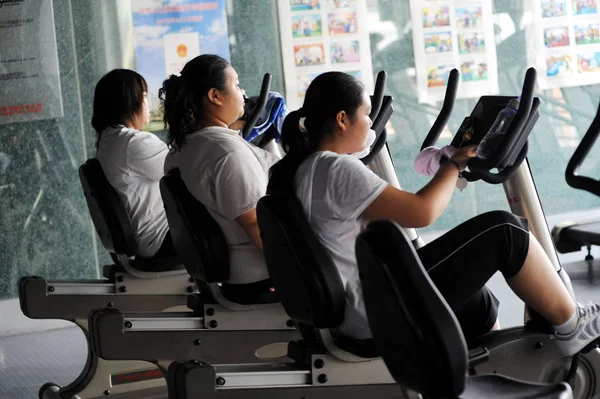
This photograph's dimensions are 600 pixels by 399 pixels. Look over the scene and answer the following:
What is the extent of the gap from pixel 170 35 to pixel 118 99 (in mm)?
1512

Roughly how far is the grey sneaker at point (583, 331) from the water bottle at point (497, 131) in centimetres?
47

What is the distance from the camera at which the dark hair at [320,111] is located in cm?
239

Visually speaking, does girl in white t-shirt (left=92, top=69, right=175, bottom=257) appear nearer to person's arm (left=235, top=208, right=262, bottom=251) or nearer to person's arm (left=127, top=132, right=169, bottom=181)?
person's arm (left=127, top=132, right=169, bottom=181)

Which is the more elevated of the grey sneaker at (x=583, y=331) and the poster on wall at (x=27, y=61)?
the poster on wall at (x=27, y=61)

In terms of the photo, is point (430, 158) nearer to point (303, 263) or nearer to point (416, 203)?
point (416, 203)

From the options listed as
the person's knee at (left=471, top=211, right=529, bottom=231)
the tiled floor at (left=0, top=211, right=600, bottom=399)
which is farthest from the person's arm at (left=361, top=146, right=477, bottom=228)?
the tiled floor at (left=0, top=211, right=600, bottom=399)

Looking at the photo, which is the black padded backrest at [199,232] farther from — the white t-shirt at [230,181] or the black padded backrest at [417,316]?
the black padded backrest at [417,316]

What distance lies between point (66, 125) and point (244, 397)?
2890 millimetres

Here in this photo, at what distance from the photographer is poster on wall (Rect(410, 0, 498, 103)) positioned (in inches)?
219

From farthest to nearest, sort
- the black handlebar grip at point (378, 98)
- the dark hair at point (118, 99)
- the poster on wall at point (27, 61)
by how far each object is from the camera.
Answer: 1. the poster on wall at point (27, 61)
2. the dark hair at point (118, 99)
3. the black handlebar grip at point (378, 98)

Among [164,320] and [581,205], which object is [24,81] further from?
[581,205]

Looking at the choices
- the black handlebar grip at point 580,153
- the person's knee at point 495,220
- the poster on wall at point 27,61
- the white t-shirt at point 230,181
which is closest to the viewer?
the person's knee at point 495,220

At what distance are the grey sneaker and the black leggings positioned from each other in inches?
10.6

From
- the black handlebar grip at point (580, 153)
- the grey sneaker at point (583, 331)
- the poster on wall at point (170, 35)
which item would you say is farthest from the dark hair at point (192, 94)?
the poster on wall at point (170, 35)
